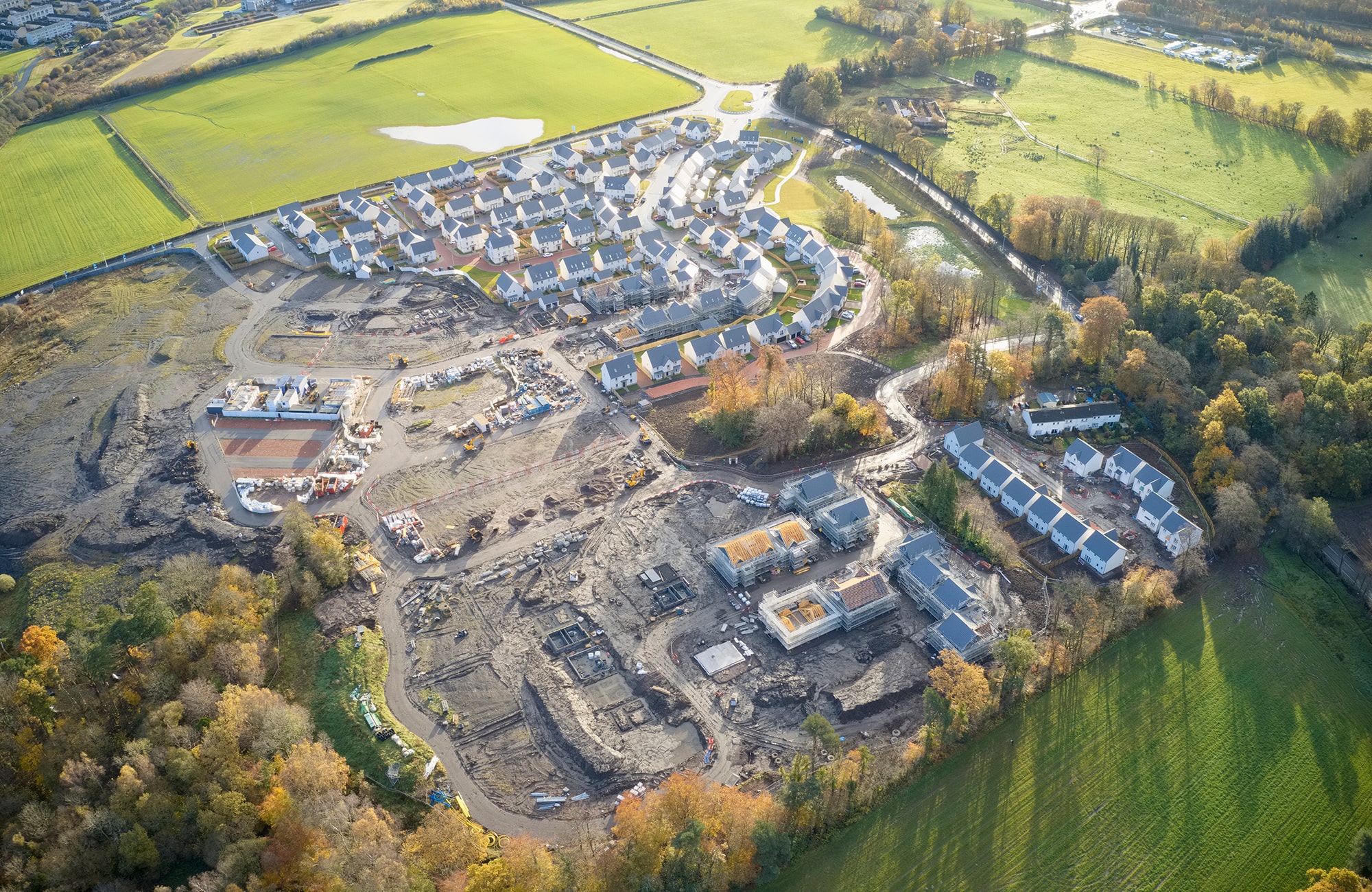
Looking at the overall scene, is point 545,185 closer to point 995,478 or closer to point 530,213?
point 530,213

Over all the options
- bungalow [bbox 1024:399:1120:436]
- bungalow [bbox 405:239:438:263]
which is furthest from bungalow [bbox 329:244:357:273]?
bungalow [bbox 1024:399:1120:436]

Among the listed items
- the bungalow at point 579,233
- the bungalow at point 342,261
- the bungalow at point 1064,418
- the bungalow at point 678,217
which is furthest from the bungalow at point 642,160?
the bungalow at point 1064,418

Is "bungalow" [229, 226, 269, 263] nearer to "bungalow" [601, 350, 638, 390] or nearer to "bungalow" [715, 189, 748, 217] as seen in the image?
"bungalow" [601, 350, 638, 390]

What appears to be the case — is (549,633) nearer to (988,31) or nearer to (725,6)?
(988,31)

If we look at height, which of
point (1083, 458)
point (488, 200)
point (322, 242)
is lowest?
point (1083, 458)

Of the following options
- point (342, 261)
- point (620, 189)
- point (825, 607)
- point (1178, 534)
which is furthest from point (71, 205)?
point (1178, 534)

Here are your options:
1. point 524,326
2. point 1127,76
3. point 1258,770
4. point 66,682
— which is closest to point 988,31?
point 1127,76

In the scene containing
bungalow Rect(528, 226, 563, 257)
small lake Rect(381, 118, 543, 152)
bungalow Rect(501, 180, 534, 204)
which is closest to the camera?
bungalow Rect(528, 226, 563, 257)
